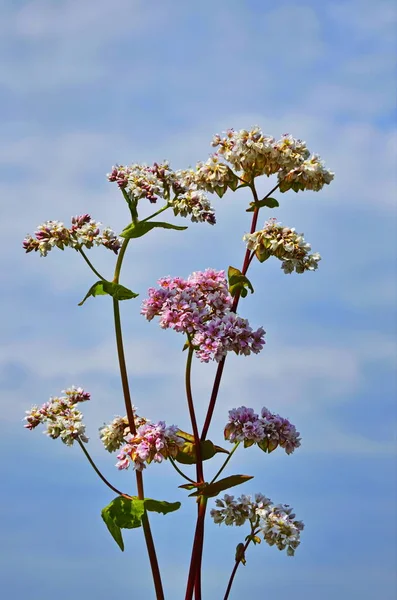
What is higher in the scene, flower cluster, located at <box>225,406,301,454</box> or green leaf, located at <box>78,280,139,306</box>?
green leaf, located at <box>78,280,139,306</box>

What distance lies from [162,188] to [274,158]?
34.5 inches

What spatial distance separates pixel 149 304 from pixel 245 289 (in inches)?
28.0

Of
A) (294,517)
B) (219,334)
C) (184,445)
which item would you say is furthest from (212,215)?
(294,517)

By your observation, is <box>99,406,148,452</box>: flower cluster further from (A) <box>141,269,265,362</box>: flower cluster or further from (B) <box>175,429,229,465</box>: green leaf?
(A) <box>141,269,265,362</box>: flower cluster

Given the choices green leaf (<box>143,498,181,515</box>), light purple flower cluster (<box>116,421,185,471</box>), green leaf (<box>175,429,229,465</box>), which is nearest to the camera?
light purple flower cluster (<box>116,421,185,471</box>)

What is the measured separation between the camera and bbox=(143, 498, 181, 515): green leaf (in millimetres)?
5391

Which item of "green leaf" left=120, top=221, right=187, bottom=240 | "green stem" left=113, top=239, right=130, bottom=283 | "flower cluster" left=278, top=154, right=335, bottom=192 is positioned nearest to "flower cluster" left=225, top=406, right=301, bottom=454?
"green stem" left=113, top=239, right=130, bottom=283

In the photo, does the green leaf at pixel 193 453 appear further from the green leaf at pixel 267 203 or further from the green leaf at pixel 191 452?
the green leaf at pixel 267 203

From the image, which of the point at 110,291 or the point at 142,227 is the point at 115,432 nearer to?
the point at 110,291

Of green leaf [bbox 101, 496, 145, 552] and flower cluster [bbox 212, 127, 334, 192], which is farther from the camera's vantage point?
flower cluster [bbox 212, 127, 334, 192]

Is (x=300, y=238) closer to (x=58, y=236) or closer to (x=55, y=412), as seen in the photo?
(x=58, y=236)

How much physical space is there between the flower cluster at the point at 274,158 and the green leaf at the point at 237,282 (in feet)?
2.38

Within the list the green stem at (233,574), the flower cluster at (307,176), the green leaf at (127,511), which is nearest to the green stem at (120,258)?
the flower cluster at (307,176)

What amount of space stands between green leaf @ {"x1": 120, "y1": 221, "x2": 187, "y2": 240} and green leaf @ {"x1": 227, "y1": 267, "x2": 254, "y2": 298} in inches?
18.5
